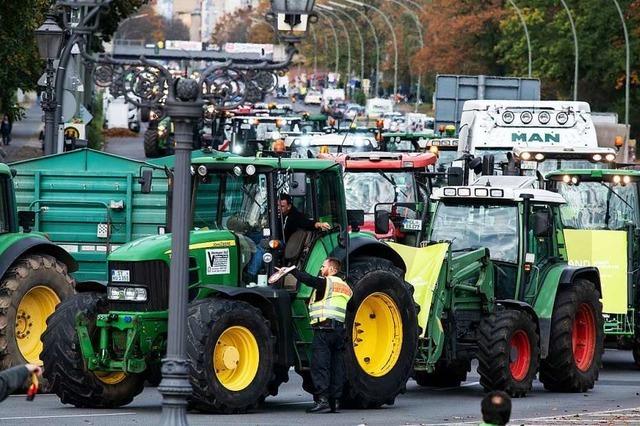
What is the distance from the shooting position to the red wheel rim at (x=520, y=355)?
66.0ft

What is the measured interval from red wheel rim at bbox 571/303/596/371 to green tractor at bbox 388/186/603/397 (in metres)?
0.01

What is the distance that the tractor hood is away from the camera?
16953mm

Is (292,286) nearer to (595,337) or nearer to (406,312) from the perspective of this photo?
(406,312)

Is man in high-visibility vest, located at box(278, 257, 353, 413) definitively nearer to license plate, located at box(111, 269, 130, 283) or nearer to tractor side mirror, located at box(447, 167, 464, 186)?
license plate, located at box(111, 269, 130, 283)

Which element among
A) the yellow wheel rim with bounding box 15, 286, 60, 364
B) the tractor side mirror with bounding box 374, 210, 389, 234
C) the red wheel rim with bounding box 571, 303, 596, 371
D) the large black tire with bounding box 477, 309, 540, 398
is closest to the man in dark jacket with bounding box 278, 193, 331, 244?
the tractor side mirror with bounding box 374, 210, 389, 234

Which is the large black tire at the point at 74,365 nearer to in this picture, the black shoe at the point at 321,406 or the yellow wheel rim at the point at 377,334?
the black shoe at the point at 321,406

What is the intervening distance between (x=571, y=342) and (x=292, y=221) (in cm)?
480

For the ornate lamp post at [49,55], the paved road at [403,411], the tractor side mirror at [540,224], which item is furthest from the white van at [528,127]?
the paved road at [403,411]

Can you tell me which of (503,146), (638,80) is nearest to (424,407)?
(503,146)

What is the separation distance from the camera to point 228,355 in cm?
1686

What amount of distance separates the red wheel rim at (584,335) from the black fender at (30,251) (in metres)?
6.10

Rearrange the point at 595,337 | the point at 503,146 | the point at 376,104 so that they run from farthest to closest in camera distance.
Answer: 1. the point at 376,104
2. the point at 503,146
3. the point at 595,337

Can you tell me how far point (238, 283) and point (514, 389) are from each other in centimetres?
401

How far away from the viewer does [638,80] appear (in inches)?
3263
